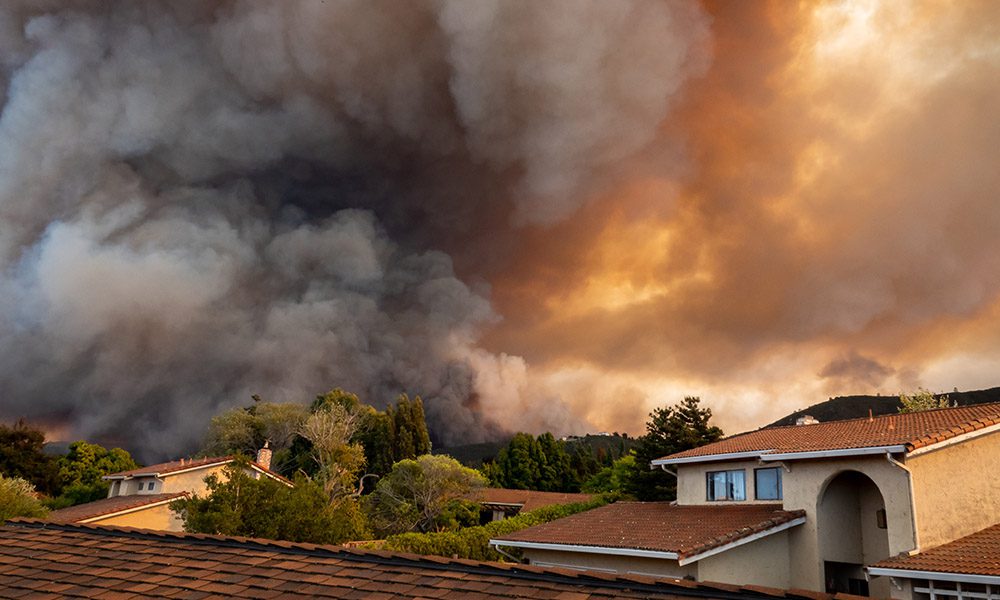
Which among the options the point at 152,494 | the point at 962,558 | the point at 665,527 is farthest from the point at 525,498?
the point at 962,558

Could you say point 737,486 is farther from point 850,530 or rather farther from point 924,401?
point 924,401

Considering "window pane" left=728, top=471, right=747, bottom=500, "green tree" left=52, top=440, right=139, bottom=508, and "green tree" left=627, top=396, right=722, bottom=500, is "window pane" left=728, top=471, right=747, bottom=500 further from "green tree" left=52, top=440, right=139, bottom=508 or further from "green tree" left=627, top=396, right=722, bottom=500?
"green tree" left=52, top=440, right=139, bottom=508

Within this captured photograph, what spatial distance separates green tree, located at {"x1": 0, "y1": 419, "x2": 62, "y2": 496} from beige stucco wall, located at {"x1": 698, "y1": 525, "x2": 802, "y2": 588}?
73494 millimetres

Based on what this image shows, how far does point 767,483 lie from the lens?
24.5m

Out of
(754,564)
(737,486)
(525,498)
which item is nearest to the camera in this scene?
(754,564)

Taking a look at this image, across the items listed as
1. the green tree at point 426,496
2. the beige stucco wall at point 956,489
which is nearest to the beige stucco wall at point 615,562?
the beige stucco wall at point 956,489

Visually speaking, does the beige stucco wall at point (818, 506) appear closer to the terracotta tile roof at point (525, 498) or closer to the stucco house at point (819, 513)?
the stucco house at point (819, 513)

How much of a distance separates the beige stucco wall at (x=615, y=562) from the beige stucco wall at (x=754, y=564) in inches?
27.6

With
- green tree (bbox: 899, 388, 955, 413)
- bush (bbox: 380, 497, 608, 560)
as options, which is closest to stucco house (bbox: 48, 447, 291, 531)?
bush (bbox: 380, 497, 608, 560)

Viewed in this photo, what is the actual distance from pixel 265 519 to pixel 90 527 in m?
16.7

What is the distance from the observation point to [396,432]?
81.2 meters

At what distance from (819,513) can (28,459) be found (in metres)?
78.1

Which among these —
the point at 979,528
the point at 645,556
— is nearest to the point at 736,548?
the point at 645,556

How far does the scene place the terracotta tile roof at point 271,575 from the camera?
5.51 metres
